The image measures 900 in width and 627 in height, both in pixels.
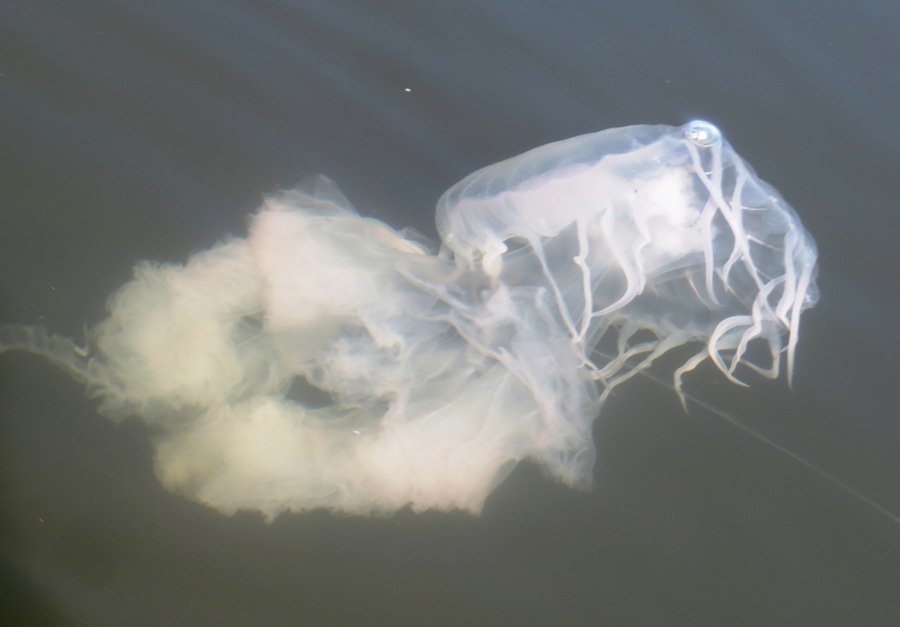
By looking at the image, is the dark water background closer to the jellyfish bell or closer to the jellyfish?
the jellyfish

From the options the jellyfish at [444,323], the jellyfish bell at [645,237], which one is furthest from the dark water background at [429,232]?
the jellyfish bell at [645,237]

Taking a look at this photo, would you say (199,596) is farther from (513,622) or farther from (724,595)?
(724,595)

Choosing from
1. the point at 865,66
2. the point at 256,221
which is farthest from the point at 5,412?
the point at 865,66

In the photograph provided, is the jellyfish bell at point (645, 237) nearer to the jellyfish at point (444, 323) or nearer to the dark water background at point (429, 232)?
the jellyfish at point (444, 323)

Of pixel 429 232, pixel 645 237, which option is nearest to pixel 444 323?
pixel 429 232

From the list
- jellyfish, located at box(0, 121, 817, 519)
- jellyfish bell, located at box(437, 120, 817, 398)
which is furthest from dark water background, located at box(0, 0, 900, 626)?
jellyfish bell, located at box(437, 120, 817, 398)

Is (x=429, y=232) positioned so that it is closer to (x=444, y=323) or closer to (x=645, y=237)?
(x=444, y=323)
